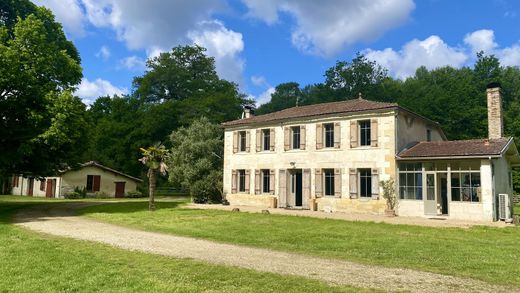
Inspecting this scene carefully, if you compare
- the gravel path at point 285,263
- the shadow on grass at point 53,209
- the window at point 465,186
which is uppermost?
the window at point 465,186

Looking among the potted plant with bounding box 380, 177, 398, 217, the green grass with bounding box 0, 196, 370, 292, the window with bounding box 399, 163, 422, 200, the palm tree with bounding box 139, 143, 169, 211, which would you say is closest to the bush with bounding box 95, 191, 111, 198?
the palm tree with bounding box 139, 143, 169, 211

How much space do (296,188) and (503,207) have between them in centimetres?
1015

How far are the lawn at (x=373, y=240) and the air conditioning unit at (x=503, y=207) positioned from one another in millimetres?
3250

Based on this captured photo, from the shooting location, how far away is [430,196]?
62.1 feet

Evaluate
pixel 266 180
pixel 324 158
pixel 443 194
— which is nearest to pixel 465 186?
pixel 443 194

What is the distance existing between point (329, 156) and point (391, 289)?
16.1 meters

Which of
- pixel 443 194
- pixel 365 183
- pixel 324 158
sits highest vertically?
pixel 324 158

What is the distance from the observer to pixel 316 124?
22.9 meters

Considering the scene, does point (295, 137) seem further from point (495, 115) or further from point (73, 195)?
point (73, 195)

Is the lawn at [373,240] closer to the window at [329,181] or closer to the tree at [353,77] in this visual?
the window at [329,181]

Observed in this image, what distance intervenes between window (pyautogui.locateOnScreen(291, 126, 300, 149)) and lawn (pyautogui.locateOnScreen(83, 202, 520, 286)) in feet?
21.3

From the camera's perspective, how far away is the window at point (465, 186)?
1783cm

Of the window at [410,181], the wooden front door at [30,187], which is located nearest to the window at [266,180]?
the window at [410,181]

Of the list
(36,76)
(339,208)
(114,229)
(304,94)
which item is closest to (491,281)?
(114,229)
